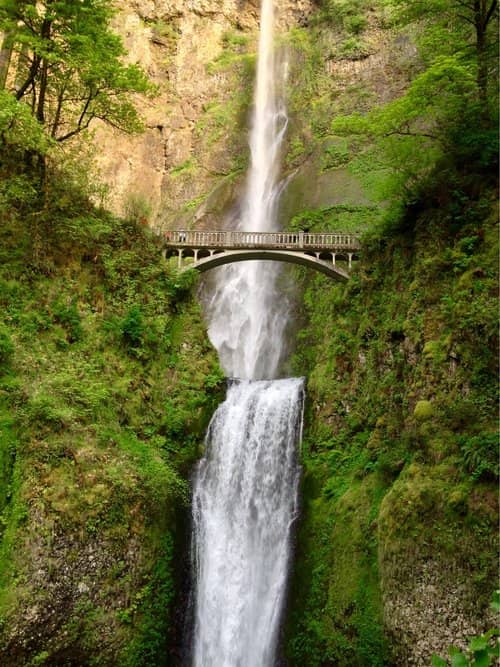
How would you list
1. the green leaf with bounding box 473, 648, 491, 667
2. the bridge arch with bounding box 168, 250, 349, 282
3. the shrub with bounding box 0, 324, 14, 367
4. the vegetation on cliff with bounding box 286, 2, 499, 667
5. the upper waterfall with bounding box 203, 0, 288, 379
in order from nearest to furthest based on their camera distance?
the green leaf with bounding box 473, 648, 491, 667 < the vegetation on cliff with bounding box 286, 2, 499, 667 < the shrub with bounding box 0, 324, 14, 367 < the bridge arch with bounding box 168, 250, 349, 282 < the upper waterfall with bounding box 203, 0, 288, 379

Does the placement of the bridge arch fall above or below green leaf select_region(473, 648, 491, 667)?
above

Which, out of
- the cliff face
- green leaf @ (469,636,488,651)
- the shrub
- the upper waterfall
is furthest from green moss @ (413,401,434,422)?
the cliff face

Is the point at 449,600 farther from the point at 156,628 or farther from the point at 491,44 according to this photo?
the point at 491,44

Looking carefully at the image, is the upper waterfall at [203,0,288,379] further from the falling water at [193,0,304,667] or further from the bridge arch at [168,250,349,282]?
the bridge arch at [168,250,349,282]

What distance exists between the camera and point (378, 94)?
2991 cm

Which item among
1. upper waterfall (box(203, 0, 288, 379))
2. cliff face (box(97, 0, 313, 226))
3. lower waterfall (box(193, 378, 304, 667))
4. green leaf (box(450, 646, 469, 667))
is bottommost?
lower waterfall (box(193, 378, 304, 667))

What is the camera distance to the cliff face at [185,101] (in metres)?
32.0

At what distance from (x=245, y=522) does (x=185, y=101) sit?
3222 centimetres

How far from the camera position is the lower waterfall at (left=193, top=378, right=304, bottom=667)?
11.1 meters

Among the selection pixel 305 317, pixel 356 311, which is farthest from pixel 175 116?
pixel 356 311

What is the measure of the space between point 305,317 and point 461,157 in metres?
10.4

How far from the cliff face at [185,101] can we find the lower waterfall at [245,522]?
17246 millimetres

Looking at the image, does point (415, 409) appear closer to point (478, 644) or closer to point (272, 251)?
point (478, 644)

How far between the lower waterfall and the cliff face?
679 inches
